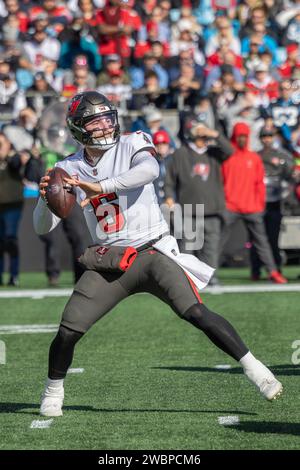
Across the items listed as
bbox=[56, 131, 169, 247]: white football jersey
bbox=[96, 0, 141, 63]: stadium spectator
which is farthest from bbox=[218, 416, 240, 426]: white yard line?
bbox=[96, 0, 141, 63]: stadium spectator

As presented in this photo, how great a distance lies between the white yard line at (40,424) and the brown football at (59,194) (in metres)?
1.05

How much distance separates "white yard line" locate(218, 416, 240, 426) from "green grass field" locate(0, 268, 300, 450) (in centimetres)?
4

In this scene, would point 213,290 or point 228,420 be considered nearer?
point 228,420

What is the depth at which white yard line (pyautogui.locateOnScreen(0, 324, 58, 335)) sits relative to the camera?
378 inches

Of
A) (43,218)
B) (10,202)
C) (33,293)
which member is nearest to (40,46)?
(10,202)

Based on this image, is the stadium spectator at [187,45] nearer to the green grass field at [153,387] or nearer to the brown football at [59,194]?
the green grass field at [153,387]

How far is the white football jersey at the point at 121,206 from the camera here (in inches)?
237

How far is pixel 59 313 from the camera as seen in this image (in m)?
10.9

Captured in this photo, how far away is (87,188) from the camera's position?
5781mm

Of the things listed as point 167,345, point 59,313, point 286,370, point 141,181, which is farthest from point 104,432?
point 59,313

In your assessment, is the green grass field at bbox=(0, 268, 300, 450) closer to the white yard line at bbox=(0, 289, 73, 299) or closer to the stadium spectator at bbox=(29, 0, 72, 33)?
the white yard line at bbox=(0, 289, 73, 299)

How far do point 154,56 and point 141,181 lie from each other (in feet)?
36.9

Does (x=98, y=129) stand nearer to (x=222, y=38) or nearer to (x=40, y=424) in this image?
(x=40, y=424)

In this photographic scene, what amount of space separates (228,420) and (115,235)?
1.13 meters
